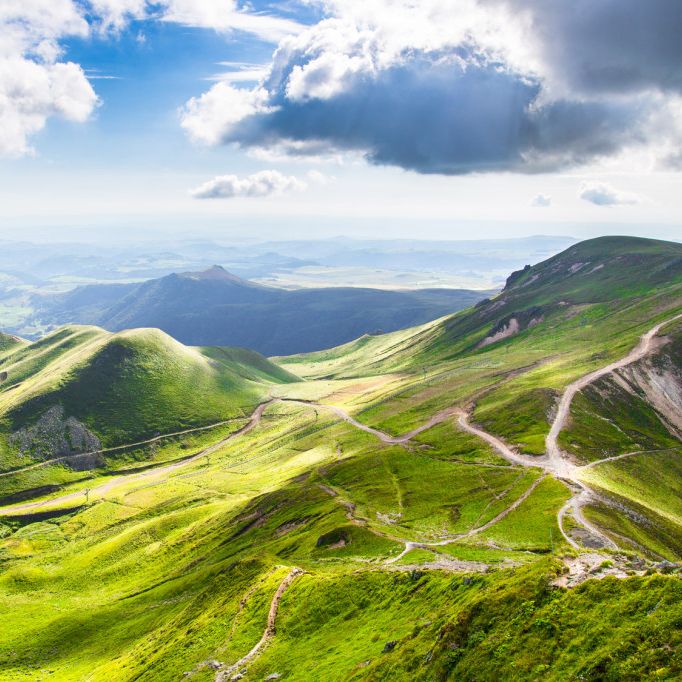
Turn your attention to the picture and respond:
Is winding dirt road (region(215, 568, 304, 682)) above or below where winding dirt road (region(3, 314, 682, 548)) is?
below

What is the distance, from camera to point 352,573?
6519 cm

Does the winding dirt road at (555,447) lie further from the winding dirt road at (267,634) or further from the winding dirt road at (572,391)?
the winding dirt road at (267,634)

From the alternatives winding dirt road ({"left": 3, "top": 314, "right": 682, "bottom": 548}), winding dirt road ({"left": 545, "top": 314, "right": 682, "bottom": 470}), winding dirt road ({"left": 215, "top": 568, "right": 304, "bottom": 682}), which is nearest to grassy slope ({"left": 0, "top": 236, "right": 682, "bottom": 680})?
winding dirt road ({"left": 215, "top": 568, "right": 304, "bottom": 682})

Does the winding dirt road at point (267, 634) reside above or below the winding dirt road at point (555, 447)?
below

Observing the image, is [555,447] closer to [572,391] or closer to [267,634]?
[572,391]

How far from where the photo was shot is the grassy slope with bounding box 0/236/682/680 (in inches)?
1310

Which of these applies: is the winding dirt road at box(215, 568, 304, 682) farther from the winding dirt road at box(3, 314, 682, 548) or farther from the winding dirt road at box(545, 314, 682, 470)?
the winding dirt road at box(545, 314, 682, 470)

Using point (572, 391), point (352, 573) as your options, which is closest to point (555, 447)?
point (572, 391)

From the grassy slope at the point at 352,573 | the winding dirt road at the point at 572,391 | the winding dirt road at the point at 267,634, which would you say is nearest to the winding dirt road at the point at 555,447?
the winding dirt road at the point at 572,391

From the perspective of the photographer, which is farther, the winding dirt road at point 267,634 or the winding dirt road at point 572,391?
the winding dirt road at point 572,391

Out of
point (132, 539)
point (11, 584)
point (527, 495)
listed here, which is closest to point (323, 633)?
point (527, 495)

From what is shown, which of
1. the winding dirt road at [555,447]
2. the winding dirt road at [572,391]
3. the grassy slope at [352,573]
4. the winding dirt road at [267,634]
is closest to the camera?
the grassy slope at [352,573]

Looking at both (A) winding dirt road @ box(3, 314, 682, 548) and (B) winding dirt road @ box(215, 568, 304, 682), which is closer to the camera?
(B) winding dirt road @ box(215, 568, 304, 682)

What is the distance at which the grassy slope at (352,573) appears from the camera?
33.3 metres
